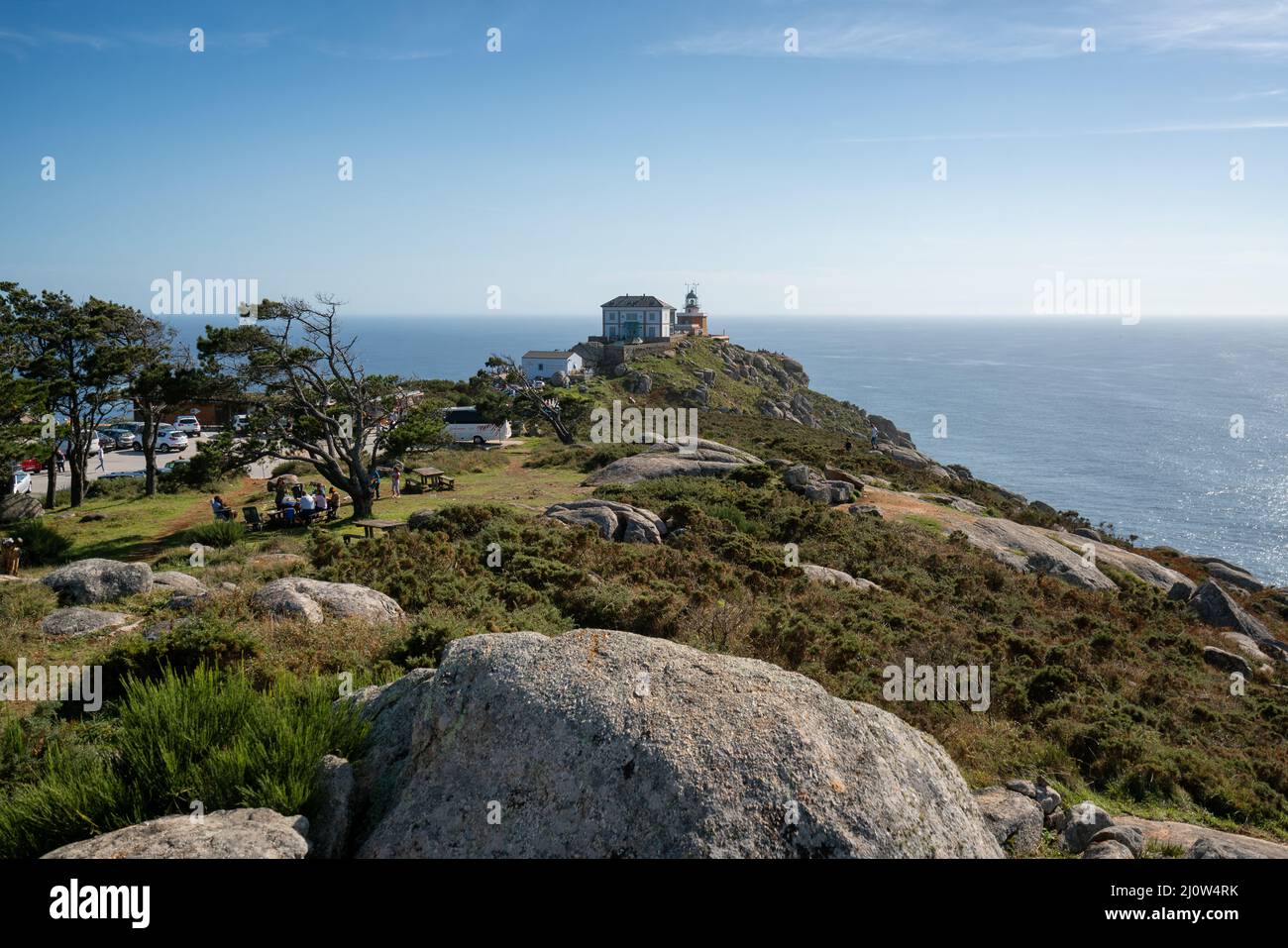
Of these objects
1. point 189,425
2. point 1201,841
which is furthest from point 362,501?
point 189,425

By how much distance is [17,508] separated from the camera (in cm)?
2611

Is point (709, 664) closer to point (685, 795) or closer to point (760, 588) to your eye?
point (685, 795)

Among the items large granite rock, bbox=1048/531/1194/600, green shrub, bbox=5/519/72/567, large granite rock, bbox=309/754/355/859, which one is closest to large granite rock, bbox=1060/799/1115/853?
large granite rock, bbox=309/754/355/859

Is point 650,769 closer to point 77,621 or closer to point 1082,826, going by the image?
point 1082,826

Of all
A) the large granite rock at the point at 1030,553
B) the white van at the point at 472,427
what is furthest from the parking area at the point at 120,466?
the large granite rock at the point at 1030,553

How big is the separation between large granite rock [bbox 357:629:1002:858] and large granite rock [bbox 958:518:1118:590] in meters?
23.8

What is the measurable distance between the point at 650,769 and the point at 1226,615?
104 feet

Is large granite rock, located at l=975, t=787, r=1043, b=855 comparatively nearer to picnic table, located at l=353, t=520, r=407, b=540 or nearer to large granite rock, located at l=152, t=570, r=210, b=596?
large granite rock, located at l=152, t=570, r=210, b=596

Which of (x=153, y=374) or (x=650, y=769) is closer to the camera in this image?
(x=650, y=769)

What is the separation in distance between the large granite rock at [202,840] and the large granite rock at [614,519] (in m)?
16.6

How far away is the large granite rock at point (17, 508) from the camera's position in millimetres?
25672

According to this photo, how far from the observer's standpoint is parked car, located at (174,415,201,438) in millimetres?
58241

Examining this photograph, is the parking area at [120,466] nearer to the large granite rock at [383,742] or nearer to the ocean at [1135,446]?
the ocean at [1135,446]

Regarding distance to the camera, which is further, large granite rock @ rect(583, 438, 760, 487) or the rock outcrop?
large granite rock @ rect(583, 438, 760, 487)
